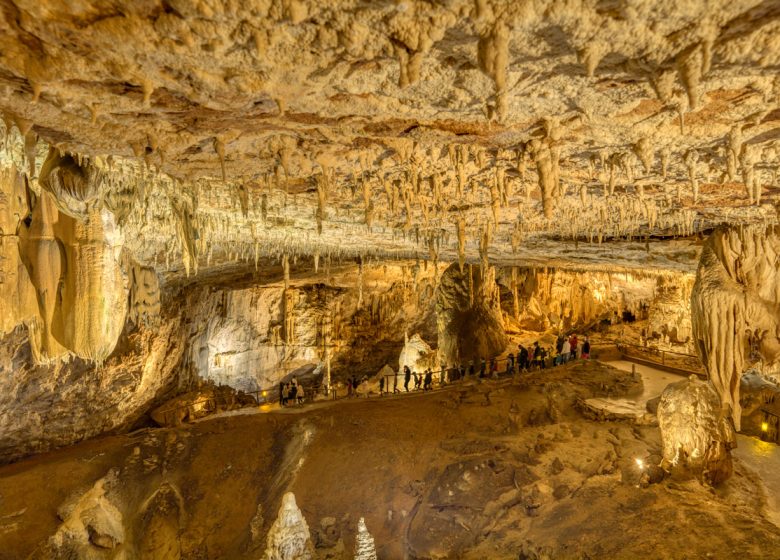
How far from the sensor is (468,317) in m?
17.4

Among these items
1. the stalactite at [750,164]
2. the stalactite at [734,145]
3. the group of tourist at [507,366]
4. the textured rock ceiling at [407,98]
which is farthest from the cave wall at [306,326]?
the stalactite at [734,145]

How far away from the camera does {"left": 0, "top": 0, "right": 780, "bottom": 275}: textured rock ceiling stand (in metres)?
2.11

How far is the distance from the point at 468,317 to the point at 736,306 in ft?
37.5

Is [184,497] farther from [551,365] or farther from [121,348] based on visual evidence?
[551,365]

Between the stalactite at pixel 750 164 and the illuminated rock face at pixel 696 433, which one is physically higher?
the stalactite at pixel 750 164

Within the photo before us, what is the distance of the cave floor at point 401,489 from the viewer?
6922 millimetres

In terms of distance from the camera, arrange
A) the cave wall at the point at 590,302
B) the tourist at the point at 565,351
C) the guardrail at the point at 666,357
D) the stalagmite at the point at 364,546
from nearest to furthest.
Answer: the stalagmite at the point at 364,546 → the guardrail at the point at 666,357 → the tourist at the point at 565,351 → the cave wall at the point at 590,302

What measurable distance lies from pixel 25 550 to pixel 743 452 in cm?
1504

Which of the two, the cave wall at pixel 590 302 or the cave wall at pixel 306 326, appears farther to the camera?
the cave wall at pixel 590 302

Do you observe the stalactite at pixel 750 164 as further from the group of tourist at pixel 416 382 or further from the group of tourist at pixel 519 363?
the group of tourist at pixel 519 363

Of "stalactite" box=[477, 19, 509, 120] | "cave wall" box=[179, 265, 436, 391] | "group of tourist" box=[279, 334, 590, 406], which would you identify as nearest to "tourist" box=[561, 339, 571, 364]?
"group of tourist" box=[279, 334, 590, 406]

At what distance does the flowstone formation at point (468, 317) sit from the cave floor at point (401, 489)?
564cm

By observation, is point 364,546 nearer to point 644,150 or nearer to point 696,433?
point 696,433

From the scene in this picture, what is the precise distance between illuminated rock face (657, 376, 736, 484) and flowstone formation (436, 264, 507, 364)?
8996 millimetres
